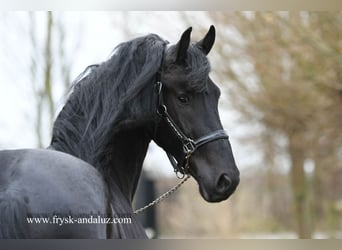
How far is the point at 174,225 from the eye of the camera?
12.7 meters

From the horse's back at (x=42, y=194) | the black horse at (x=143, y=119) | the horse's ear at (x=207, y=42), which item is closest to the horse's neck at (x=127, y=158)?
the black horse at (x=143, y=119)

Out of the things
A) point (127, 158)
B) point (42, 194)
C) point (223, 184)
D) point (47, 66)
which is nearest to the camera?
point (42, 194)

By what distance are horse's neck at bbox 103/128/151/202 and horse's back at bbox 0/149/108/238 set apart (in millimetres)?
524

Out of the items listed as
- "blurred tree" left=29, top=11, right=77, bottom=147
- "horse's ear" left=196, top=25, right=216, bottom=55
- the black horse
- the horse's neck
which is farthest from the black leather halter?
"blurred tree" left=29, top=11, right=77, bottom=147

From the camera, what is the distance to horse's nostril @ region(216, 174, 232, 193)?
2.33 m

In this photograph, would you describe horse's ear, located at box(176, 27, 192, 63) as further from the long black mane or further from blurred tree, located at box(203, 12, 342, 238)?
blurred tree, located at box(203, 12, 342, 238)

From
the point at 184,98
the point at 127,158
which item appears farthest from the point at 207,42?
the point at 127,158

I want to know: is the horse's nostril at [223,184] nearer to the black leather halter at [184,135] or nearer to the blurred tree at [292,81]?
the black leather halter at [184,135]

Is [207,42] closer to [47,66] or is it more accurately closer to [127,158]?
[127,158]

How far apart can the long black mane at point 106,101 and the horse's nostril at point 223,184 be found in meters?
0.36

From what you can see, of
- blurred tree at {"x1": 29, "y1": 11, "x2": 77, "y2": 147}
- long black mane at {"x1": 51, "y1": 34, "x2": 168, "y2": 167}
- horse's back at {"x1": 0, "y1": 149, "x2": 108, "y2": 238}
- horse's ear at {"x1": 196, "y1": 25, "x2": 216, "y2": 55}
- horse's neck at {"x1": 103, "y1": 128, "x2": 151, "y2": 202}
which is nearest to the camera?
horse's back at {"x1": 0, "y1": 149, "x2": 108, "y2": 238}

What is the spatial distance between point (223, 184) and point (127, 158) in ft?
1.33

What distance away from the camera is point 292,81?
8.96m
